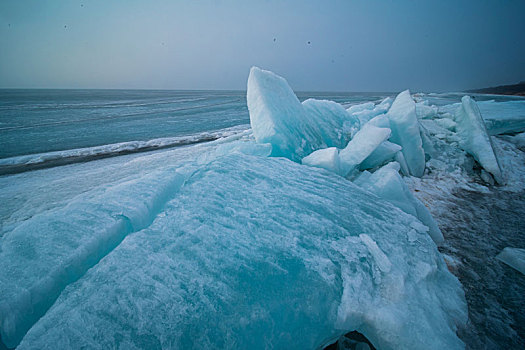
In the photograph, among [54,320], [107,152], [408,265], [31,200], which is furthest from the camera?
[107,152]

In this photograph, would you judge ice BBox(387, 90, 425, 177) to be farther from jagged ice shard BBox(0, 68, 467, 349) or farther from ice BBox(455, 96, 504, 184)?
jagged ice shard BBox(0, 68, 467, 349)

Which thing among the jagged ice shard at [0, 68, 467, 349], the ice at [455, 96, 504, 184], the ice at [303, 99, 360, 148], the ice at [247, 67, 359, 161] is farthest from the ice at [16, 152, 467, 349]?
the ice at [455, 96, 504, 184]

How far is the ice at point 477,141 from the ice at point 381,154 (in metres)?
1.31

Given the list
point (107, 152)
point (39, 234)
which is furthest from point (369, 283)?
point (107, 152)

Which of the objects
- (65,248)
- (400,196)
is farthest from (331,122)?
(65,248)

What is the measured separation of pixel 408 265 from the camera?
1.07 m

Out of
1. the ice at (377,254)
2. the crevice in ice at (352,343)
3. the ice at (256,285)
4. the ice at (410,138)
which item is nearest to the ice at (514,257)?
the ice at (256,285)

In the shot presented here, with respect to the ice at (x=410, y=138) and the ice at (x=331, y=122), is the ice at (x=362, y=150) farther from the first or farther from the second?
the ice at (x=410, y=138)

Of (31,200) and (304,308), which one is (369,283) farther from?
(31,200)

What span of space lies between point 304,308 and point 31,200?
8.58 feet

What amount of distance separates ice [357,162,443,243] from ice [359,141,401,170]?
625 mm

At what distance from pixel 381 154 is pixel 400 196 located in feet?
3.07

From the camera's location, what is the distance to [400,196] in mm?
1757

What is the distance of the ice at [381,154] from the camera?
8.24 ft
